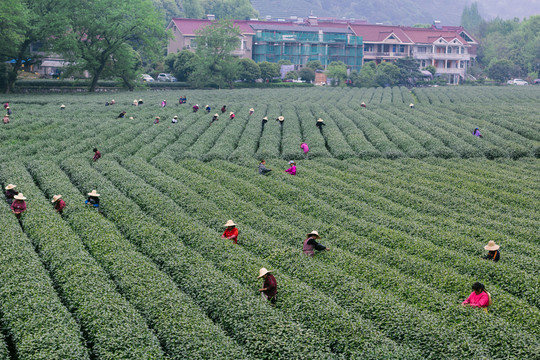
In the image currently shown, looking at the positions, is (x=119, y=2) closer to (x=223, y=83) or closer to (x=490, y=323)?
(x=223, y=83)

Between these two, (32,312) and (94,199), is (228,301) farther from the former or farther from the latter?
(94,199)

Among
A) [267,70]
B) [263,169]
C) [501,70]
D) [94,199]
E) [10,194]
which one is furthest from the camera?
[501,70]

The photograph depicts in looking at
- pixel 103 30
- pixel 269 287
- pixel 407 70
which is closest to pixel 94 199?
pixel 269 287

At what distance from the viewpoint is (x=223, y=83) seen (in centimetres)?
8406

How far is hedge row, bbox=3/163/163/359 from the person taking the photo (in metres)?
11.6

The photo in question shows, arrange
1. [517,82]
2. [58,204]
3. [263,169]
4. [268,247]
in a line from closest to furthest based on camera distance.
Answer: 1. [268,247]
2. [58,204]
3. [263,169]
4. [517,82]

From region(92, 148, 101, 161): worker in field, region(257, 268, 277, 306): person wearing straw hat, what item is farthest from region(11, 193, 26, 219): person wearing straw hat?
region(257, 268, 277, 306): person wearing straw hat

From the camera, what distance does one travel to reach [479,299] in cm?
1343

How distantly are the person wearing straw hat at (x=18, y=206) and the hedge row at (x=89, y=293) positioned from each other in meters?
0.27

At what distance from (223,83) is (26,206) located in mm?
65717

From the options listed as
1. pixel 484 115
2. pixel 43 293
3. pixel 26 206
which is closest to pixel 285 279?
pixel 43 293

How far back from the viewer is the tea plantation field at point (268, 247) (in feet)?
39.3

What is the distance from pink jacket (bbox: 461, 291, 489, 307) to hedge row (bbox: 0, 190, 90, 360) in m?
9.59

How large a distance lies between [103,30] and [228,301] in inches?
2221
